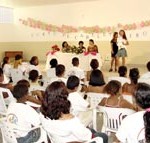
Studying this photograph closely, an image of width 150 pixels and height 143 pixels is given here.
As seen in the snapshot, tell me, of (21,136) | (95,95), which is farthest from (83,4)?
(21,136)

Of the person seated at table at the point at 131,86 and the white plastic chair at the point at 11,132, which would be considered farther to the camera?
the person seated at table at the point at 131,86

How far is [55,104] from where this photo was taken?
8.13ft

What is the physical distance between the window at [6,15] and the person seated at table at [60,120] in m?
12.2

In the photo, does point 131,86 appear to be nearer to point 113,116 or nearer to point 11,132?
point 113,116

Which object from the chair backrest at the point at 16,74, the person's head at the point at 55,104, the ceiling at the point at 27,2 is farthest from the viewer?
the ceiling at the point at 27,2

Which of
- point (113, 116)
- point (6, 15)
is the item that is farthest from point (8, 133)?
point (6, 15)

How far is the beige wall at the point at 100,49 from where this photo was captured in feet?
37.7

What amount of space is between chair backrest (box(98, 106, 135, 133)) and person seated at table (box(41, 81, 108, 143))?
79cm

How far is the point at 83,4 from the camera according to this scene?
1259 centimetres

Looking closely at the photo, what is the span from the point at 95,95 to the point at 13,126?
1535 mm

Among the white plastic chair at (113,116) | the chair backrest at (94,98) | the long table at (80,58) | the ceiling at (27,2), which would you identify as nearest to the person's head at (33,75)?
the chair backrest at (94,98)

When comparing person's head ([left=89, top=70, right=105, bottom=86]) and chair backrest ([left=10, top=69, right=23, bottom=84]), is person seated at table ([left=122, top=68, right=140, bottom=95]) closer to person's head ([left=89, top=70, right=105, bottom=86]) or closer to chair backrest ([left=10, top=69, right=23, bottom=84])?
person's head ([left=89, top=70, right=105, bottom=86])

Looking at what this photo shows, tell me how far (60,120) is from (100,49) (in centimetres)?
1010

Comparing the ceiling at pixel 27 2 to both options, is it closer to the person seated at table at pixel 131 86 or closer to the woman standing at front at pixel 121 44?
the woman standing at front at pixel 121 44
